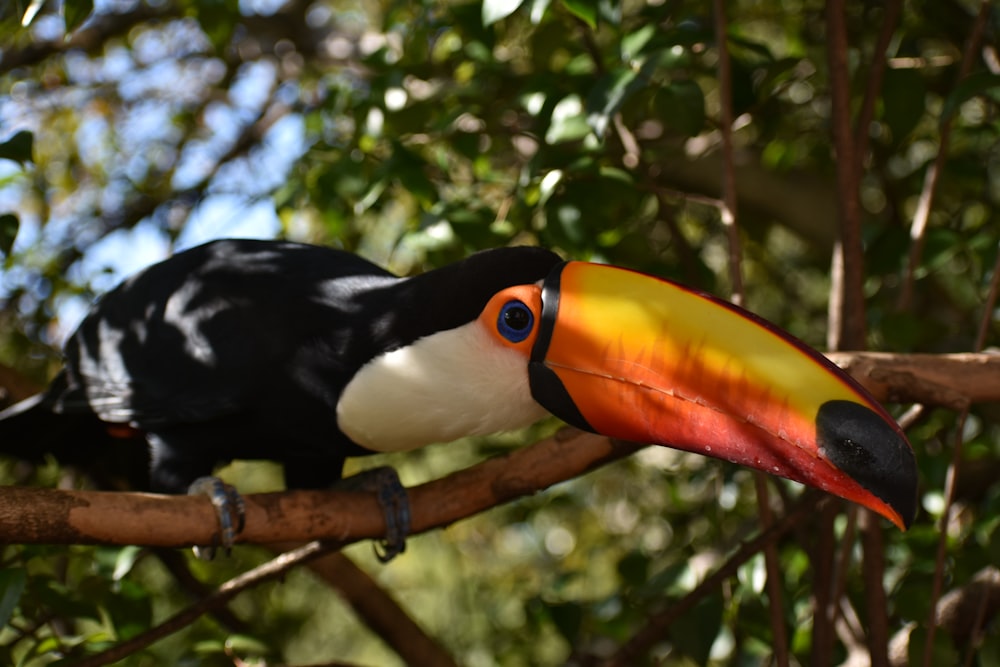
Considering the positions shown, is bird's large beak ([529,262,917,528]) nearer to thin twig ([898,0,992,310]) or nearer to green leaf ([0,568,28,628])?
thin twig ([898,0,992,310])

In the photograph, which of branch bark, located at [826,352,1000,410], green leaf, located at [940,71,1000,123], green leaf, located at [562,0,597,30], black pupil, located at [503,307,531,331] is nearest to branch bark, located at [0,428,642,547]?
black pupil, located at [503,307,531,331]

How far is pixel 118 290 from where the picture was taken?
3.00 m

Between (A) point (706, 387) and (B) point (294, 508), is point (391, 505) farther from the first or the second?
(A) point (706, 387)

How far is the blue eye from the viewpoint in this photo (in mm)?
2197

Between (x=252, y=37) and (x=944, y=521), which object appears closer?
(x=944, y=521)

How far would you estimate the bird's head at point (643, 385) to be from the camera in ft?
5.88

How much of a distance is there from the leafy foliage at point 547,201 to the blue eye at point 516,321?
1.16ft

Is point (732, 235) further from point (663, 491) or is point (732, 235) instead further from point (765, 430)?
point (663, 491)

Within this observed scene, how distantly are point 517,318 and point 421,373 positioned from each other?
0.84 feet

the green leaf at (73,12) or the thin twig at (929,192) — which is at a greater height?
the green leaf at (73,12)

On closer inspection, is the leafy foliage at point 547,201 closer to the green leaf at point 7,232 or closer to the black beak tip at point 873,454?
the green leaf at point 7,232

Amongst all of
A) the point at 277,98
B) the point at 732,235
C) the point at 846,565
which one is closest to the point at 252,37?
the point at 277,98

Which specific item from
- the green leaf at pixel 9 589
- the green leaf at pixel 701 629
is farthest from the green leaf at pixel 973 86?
the green leaf at pixel 9 589

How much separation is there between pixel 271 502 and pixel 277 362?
363 mm
